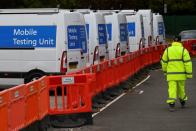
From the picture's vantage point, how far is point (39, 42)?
61.6 feet

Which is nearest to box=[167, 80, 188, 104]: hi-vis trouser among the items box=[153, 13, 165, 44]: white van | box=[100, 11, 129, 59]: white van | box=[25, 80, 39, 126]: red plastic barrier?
box=[25, 80, 39, 126]: red plastic barrier

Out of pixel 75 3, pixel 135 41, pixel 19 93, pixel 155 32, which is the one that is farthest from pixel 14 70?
pixel 75 3

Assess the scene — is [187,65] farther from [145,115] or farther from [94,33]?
[94,33]

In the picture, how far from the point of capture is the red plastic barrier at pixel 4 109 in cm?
923

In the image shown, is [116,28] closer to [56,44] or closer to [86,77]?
[56,44]

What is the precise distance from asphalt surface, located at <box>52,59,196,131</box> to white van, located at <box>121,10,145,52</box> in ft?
32.1

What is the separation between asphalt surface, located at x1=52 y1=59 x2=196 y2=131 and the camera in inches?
501

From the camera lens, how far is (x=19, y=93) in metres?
10.4

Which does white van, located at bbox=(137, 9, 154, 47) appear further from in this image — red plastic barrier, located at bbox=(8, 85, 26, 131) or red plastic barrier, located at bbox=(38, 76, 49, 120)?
red plastic barrier, located at bbox=(8, 85, 26, 131)

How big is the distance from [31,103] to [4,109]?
2023 millimetres

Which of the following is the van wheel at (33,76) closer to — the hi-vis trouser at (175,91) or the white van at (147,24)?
the hi-vis trouser at (175,91)

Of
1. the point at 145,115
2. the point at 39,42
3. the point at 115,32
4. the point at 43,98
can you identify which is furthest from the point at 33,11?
the point at 43,98

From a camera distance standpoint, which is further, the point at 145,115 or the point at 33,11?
the point at 33,11

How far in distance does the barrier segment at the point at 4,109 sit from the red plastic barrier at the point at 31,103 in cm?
141
